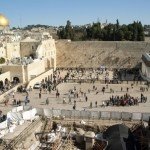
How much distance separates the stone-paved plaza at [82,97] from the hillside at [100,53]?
1432cm

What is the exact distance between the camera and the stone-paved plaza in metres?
27.6

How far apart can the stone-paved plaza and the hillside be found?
14317 millimetres

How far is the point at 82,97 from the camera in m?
31.5

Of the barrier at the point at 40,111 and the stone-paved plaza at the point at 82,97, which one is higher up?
the barrier at the point at 40,111

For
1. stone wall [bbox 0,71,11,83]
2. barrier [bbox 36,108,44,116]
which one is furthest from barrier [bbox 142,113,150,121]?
stone wall [bbox 0,71,11,83]

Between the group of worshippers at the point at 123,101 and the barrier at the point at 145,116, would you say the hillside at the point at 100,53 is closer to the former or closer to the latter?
the group of worshippers at the point at 123,101

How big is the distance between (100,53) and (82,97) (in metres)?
21.5

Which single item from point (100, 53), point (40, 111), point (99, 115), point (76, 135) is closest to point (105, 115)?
point (99, 115)

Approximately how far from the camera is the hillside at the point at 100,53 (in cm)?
5092

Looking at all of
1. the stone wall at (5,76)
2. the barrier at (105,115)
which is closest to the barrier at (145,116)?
the barrier at (105,115)

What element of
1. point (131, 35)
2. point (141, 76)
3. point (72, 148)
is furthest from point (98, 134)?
point (131, 35)

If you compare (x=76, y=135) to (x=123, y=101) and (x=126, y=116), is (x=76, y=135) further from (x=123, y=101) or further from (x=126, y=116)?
(x=123, y=101)

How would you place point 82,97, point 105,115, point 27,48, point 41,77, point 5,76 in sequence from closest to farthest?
point 105,115 < point 82,97 < point 5,76 < point 41,77 < point 27,48

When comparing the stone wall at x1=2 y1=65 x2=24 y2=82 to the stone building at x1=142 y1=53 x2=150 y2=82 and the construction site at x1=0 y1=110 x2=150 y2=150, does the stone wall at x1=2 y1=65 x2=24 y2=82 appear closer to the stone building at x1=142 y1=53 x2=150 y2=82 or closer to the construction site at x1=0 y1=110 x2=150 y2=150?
the construction site at x1=0 y1=110 x2=150 y2=150
